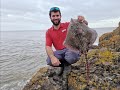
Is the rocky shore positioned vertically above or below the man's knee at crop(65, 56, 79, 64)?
below

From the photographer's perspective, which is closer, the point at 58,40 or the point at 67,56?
the point at 67,56

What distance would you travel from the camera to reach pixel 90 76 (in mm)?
6504

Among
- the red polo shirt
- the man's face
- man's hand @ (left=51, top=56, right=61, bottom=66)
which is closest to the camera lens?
man's hand @ (left=51, top=56, right=61, bottom=66)

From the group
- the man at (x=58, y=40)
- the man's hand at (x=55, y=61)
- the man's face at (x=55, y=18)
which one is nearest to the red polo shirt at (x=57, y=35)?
the man at (x=58, y=40)

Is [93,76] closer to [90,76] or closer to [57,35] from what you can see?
[90,76]

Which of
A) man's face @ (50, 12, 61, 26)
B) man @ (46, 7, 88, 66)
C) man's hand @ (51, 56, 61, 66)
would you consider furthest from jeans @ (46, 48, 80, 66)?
man's face @ (50, 12, 61, 26)

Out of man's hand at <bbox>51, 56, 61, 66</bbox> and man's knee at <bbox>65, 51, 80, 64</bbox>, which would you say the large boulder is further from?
man's hand at <bbox>51, 56, 61, 66</bbox>

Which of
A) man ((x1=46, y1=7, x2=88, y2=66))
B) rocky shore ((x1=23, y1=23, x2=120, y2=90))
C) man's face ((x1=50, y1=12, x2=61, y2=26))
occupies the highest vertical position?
man's face ((x1=50, y1=12, x2=61, y2=26))

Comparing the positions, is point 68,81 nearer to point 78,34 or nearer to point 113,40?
point 78,34

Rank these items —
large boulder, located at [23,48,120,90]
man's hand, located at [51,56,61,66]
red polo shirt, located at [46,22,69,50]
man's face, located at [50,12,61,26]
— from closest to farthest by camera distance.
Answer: large boulder, located at [23,48,120,90] → man's hand, located at [51,56,61,66] → man's face, located at [50,12,61,26] → red polo shirt, located at [46,22,69,50]

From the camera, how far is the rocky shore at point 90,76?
20.4 feet

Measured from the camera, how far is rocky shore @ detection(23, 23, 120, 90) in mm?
6207

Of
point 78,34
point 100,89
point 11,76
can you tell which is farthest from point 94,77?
point 11,76

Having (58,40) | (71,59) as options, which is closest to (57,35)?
(58,40)
